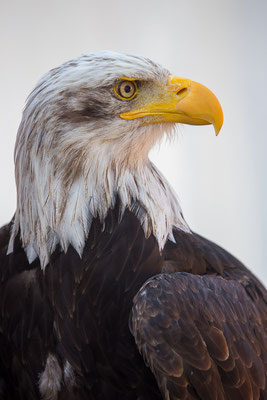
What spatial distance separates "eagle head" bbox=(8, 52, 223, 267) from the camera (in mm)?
1259

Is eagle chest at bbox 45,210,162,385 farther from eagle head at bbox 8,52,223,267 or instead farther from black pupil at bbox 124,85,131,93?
black pupil at bbox 124,85,131,93

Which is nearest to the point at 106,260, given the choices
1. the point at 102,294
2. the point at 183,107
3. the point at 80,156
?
the point at 102,294

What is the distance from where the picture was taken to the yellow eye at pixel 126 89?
127 cm

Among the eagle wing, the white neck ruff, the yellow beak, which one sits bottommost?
the eagle wing

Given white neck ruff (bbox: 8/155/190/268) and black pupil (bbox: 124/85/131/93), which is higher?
black pupil (bbox: 124/85/131/93)

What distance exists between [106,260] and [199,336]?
0.27 m

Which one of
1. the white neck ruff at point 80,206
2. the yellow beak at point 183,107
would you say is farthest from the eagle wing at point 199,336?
the yellow beak at point 183,107

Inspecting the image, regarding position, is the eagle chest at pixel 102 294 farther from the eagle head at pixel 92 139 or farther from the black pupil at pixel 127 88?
the black pupil at pixel 127 88

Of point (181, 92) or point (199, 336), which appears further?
point (181, 92)

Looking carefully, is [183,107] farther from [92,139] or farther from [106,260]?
[106,260]

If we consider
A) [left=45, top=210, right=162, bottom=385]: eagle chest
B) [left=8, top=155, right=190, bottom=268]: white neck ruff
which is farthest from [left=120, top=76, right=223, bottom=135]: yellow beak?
[left=45, top=210, right=162, bottom=385]: eagle chest

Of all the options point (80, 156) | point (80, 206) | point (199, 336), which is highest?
point (80, 156)

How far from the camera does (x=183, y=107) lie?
130 centimetres

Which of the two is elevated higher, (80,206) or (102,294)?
(80,206)
